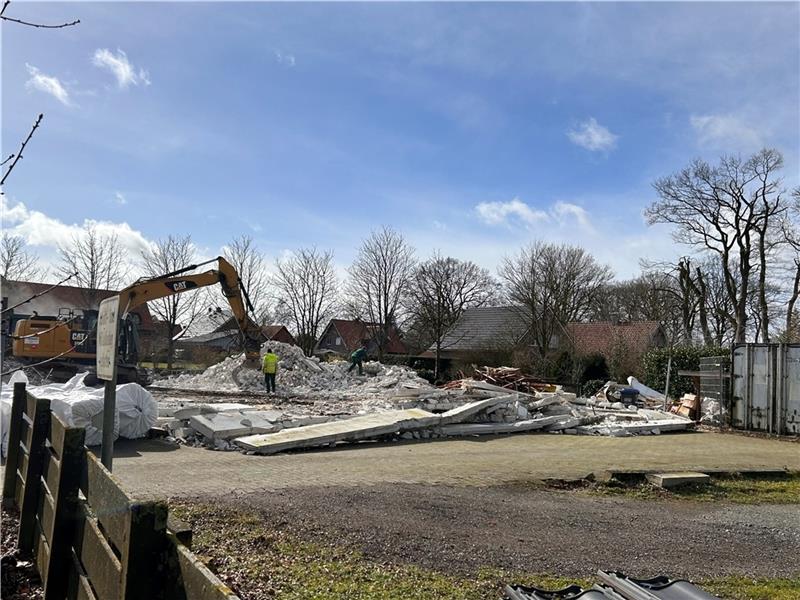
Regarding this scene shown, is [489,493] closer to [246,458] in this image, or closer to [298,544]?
[298,544]

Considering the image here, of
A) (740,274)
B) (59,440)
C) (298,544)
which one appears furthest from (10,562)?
(740,274)

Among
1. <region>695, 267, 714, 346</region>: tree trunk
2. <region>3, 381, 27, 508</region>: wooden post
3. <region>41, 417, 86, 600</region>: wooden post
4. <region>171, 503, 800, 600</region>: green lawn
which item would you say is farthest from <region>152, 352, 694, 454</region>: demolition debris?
<region>695, 267, 714, 346</region>: tree trunk

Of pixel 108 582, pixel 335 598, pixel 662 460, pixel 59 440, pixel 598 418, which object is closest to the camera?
pixel 108 582

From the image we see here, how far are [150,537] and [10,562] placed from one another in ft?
10.2

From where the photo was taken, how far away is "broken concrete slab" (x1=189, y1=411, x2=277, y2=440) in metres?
12.6

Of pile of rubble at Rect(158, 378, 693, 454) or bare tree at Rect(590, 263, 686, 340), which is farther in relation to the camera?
bare tree at Rect(590, 263, 686, 340)

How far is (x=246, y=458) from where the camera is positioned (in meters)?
11.3

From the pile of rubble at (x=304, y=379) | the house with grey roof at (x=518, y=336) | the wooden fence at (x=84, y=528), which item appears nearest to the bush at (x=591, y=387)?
the house with grey roof at (x=518, y=336)

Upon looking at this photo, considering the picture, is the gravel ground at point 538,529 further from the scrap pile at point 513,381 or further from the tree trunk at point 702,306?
the tree trunk at point 702,306

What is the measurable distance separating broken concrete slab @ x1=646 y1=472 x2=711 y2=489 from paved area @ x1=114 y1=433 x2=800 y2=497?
104 centimetres

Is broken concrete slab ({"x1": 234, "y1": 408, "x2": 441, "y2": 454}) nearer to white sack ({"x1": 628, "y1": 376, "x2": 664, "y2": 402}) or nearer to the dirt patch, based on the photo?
the dirt patch

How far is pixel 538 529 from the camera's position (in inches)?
273

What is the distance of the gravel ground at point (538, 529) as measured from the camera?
19.0ft

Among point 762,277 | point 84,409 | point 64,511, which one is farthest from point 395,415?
point 762,277
